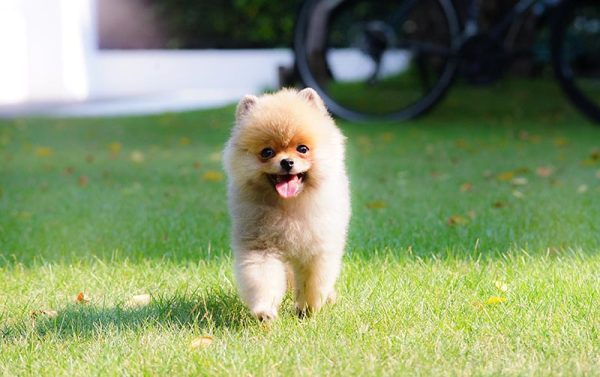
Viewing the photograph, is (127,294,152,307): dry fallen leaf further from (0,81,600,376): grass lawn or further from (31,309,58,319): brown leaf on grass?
(31,309,58,319): brown leaf on grass

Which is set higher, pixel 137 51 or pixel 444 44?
pixel 444 44

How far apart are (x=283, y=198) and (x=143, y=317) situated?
0.60 meters

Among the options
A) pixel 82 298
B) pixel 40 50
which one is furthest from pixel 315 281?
pixel 40 50

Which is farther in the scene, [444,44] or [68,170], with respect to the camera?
[444,44]

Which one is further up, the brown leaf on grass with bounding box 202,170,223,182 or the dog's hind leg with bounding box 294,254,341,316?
the dog's hind leg with bounding box 294,254,341,316

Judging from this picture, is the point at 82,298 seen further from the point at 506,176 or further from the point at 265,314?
the point at 506,176

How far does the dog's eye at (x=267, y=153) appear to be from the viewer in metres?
3.08

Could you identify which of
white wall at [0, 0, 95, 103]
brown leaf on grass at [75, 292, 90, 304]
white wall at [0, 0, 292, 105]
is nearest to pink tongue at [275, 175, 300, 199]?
brown leaf on grass at [75, 292, 90, 304]

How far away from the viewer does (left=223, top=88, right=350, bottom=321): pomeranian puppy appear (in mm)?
3059

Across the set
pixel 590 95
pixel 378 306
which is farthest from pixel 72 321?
pixel 590 95

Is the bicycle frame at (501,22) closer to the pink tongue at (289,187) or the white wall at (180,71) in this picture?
the pink tongue at (289,187)

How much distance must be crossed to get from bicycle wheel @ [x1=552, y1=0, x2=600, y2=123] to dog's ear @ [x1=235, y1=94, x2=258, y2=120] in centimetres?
584

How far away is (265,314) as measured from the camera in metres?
2.97

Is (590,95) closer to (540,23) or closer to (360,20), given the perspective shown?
(540,23)
